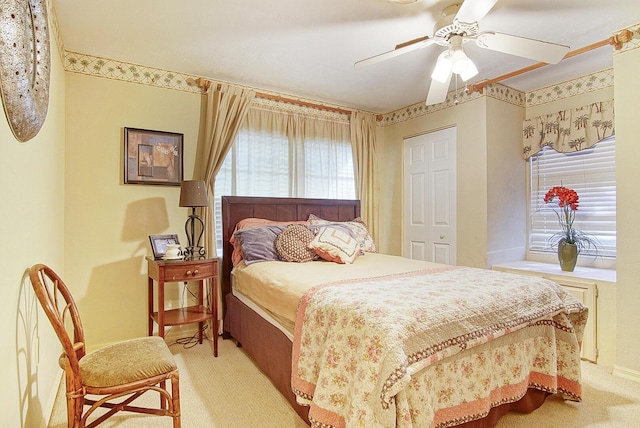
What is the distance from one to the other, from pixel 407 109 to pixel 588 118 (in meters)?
1.83

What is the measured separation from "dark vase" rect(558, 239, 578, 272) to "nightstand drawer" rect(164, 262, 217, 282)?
3.04 meters

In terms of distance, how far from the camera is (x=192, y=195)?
286 cm

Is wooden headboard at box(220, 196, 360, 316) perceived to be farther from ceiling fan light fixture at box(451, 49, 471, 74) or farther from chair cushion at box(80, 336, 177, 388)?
ceiling fan light fixture at box(451, 49, 471, 74)

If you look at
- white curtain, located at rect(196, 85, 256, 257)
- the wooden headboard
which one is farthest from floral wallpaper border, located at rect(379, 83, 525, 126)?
white curtain, located at rect(196, 85, 256, 257)

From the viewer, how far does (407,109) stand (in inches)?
169

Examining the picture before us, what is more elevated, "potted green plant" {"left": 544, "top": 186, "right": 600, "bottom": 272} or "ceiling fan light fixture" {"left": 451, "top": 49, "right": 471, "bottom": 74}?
"ceiling fan light fixture" {"left": 451, "top": 49, "right": 471, "bottom": 74}

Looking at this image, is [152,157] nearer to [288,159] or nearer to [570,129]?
[288,159]

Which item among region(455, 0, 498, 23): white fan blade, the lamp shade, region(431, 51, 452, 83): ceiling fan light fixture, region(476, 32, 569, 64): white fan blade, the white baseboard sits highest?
region(455, 0, 498, 23): white fan blade

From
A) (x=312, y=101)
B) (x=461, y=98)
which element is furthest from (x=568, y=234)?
(x=312, y=101)

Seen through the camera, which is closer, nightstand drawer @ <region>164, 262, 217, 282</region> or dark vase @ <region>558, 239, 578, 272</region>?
nightstand drawer @ <region>164, 262, 217, 282</region>

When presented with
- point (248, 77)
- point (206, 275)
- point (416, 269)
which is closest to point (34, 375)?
point (206, 275)

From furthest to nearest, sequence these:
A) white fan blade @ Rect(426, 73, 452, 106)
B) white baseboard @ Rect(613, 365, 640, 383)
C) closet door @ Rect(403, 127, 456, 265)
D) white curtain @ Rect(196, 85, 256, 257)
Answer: closet door @ Rect(403, 127, 456, 265)
white curtain @ Rect(196, 85, 256, 257)
white fan blade @ Rect(426, 73, 452, 106)
white baseboard @ Rect(613, 365, 640, 383)

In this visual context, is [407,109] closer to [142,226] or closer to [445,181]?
[445,181]

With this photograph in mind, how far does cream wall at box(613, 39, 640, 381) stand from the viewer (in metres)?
2.38
